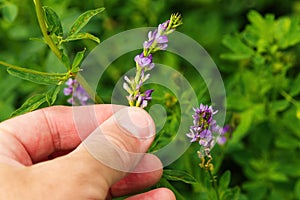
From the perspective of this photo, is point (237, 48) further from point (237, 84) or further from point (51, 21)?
point (51, 21)

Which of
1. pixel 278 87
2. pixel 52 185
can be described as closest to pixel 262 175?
pixel 278 87

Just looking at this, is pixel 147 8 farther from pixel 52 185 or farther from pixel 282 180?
pixel 52 185

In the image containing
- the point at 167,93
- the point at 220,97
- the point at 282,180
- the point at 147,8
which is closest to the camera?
the point at 167,93

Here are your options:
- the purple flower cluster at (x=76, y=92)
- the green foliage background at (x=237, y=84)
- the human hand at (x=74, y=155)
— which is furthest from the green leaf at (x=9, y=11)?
the human hand at (x=74, y=155)

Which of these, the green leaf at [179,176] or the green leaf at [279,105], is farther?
the green leaf at [279,105]

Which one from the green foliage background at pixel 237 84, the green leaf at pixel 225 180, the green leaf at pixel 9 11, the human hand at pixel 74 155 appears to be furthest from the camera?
the green foliage background at pixel 237 84

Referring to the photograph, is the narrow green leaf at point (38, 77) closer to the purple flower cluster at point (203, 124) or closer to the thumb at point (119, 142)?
the thumb at point (119, 142)

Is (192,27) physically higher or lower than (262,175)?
higher

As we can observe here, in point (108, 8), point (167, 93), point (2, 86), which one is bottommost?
point (2, 86)
